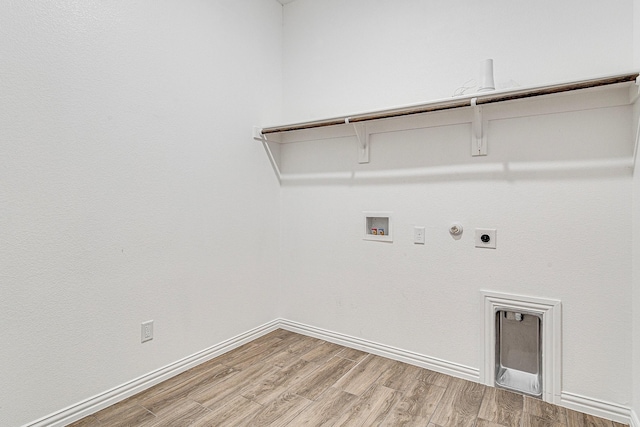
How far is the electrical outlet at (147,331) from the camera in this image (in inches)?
78.4

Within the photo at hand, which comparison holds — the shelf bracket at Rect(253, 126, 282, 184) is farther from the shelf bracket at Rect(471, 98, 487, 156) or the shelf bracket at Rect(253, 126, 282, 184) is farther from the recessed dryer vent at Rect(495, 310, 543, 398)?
the recessed dryer vent at Rect(495, 310, 543, 398)

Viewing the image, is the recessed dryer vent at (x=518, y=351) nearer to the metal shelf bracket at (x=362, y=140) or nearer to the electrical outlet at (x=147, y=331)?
the metal shelf bracket at (x=362, y=140)

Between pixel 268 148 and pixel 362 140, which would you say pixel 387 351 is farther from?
pixel 268 148

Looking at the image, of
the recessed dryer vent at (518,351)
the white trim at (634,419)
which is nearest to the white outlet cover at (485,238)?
the recessed dryer vent at (518,351)

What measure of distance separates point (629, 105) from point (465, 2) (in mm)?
1055

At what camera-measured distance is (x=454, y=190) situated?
2.16m

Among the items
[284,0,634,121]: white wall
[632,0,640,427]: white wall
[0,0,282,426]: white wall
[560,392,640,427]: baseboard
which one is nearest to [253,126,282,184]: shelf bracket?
[0,0,282,426]: white wall

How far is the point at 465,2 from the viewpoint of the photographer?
6.93 ft

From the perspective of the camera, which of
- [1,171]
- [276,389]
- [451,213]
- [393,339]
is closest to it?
[1,171]

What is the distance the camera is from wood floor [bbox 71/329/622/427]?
173cm

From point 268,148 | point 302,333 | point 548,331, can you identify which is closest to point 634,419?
point 548,331

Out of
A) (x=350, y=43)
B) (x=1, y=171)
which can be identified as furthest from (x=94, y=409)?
(x=350, y=43)

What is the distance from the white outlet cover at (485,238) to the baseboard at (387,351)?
29.0 inches

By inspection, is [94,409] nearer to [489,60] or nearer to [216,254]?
[216,254]
